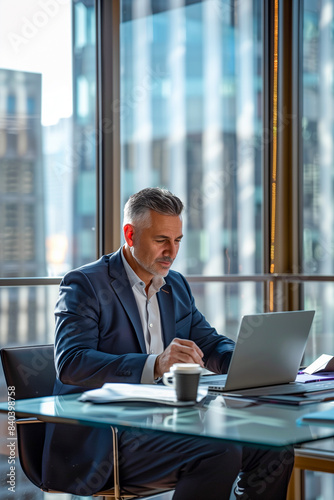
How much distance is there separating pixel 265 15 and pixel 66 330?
9.78 ft

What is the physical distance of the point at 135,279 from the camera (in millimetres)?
2504

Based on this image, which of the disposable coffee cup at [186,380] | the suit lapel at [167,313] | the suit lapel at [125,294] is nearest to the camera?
the disposable coffee cup at [186,380]

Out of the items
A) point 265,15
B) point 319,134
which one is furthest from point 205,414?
point 265,15

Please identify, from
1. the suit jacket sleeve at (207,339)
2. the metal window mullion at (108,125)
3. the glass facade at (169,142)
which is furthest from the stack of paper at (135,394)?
the metal window mullion at (108,125)

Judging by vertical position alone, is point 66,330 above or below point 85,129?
below

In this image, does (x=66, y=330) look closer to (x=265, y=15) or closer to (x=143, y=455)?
(x=143, y=455)

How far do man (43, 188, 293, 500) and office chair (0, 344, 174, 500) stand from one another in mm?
84

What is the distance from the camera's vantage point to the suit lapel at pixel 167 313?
8.16ft

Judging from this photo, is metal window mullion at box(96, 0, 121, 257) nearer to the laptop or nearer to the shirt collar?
the shirt collar

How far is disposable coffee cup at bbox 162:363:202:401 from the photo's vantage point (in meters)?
1.71

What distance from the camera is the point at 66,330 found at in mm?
2154

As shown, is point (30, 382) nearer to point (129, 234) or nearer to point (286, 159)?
point (129, 234)

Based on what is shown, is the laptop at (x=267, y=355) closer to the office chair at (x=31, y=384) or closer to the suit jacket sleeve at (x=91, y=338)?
the suit jacket sleeve at (x=91, y=338)

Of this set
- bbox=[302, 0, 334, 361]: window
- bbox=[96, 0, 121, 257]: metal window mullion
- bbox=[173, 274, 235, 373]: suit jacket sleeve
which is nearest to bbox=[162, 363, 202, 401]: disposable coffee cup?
bbox=[173, 274, 235, 373]: suit jacket sleeve
